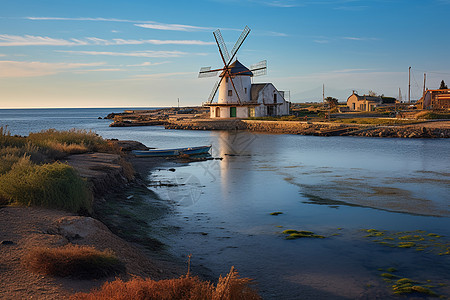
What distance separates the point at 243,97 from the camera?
61188 millimetres

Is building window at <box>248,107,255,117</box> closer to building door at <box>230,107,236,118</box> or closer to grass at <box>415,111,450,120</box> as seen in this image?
building door at <box>230,107,236,118</box>

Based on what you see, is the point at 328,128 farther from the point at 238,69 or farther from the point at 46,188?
the point at 46,188

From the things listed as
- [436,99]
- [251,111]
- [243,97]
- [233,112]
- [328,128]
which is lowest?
[328,128]

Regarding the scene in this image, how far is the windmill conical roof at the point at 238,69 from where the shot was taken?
5988 cm

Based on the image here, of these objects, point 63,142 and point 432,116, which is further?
point 432,116

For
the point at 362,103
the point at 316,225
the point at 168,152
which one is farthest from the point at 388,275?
the point at 362,103

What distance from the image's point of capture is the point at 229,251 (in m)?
9.32

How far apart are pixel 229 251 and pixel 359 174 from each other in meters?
13.6

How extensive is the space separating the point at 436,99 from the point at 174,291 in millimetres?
68300

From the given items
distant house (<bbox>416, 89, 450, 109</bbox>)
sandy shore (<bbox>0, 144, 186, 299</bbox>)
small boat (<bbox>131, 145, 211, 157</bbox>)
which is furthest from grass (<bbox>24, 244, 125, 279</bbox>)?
distant house (<bbox>416, 89, 450, 109</bbox>)

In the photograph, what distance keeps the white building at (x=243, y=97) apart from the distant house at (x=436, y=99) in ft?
78.9

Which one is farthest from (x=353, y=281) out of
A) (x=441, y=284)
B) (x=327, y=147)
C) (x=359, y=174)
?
(x=327, y=147)

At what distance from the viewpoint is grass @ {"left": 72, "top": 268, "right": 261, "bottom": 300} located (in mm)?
4402

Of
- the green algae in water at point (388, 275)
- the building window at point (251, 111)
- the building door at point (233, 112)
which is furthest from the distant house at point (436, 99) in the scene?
the green algae in water at point (388, 275)
